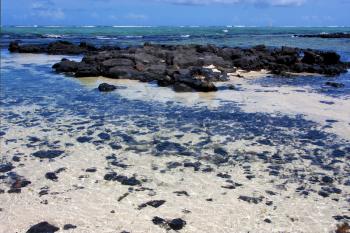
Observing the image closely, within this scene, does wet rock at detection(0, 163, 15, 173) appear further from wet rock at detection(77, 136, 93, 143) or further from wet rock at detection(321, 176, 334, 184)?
wet rock at detection(321, 176, 334, 184)

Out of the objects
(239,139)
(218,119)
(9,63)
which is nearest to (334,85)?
(218,119)

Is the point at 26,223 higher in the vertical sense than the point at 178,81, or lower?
lower

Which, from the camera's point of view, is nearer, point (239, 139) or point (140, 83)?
point (239, 139)

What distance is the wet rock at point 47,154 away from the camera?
34.6 feet

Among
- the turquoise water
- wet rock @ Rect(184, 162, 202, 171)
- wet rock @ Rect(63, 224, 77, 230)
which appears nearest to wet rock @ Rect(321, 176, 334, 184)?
wet rock @ Rect(184, 162, 202, 171)

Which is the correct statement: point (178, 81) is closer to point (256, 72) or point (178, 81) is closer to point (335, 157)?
point (256, 72)

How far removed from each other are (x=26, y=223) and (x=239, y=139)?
6.64 m

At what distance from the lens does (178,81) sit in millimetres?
21078

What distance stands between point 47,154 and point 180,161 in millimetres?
3440

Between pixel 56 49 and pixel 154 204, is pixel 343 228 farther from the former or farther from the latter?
pixel 56 49

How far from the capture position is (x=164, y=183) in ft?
29.1

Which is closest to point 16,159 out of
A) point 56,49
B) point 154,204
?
point 154,204

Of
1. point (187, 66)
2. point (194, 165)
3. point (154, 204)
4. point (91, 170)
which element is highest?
point (187, 66)

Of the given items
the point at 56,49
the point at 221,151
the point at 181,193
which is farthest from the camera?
the point at 56,49
